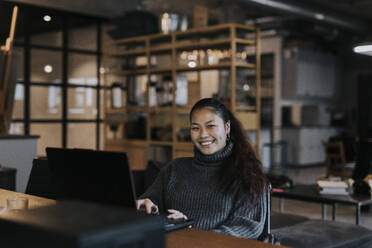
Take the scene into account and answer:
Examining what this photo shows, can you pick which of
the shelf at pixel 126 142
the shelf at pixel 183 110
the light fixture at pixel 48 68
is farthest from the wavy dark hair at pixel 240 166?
the light fixture at pixel 48 68

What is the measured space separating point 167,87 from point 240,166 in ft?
16.8

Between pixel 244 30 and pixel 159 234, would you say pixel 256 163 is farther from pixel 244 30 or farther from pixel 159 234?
pixel 244 30

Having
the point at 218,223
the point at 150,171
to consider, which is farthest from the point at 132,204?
the point at 150,171

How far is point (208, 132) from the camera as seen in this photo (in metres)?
2.24

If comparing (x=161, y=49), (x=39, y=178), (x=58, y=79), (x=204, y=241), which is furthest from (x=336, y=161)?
(x=204, y=241)

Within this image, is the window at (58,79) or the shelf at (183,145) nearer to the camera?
the shelf at (183,145)

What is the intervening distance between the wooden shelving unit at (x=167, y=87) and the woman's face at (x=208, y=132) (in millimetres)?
3957

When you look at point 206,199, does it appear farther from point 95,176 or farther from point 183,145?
point 183,145

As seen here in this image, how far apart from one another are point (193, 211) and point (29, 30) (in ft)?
19.9

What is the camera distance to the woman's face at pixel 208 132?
223 cm

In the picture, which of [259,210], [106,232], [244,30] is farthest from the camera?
[244,30]

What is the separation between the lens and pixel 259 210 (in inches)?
83.0

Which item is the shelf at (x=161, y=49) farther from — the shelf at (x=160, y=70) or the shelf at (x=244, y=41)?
the shelf at (x=244, y=41)

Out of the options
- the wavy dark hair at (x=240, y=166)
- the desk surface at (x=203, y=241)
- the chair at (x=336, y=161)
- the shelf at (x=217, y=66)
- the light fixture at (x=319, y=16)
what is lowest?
the chair at (x=336, y=161)
